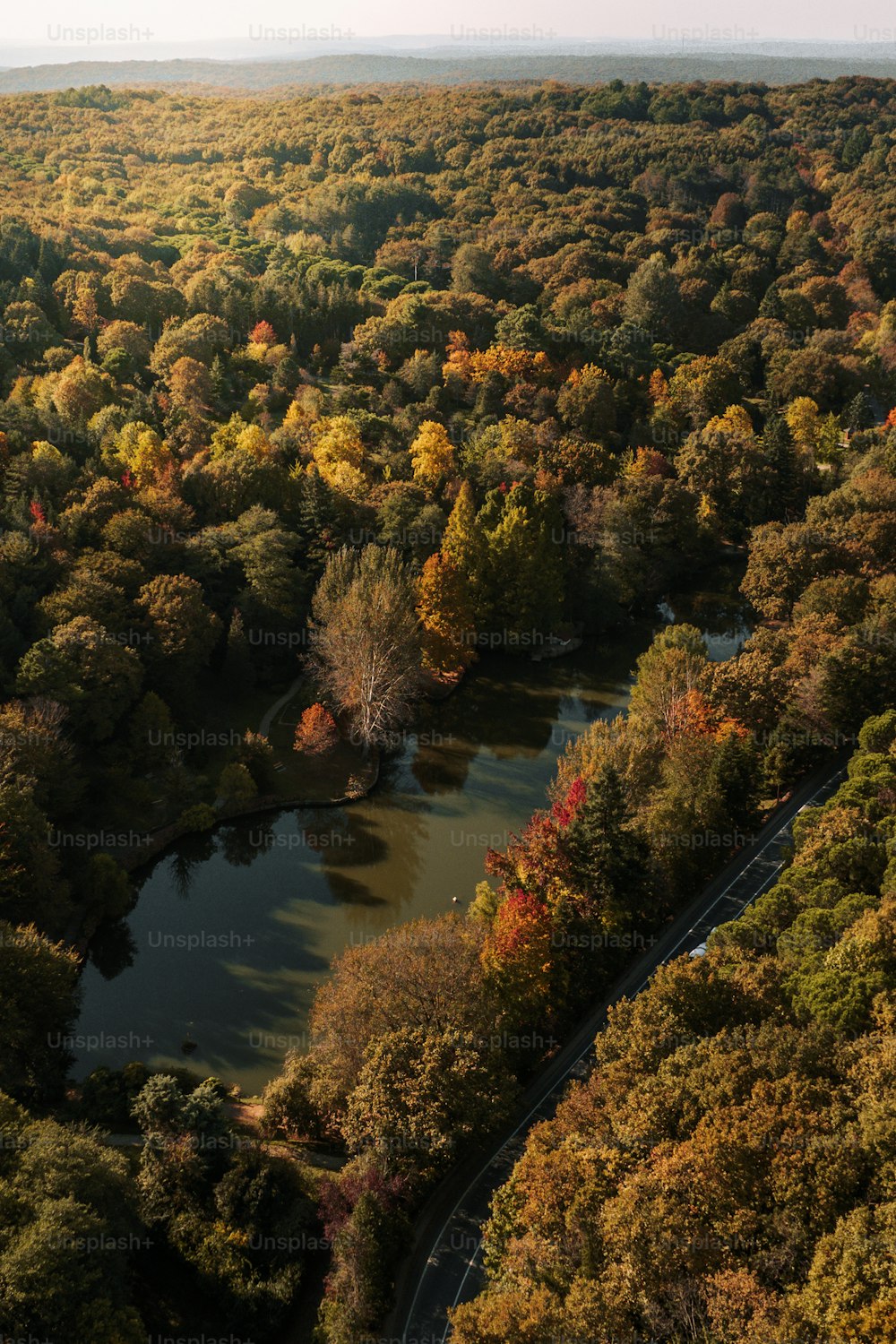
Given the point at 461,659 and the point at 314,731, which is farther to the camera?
the point at 461,659

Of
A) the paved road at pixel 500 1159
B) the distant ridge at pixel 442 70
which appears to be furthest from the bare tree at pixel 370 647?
the distant ridge at pixel 442 70

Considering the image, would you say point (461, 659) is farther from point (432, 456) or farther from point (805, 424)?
point (805, 424)

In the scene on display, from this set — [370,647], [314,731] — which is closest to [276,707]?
[314,731]

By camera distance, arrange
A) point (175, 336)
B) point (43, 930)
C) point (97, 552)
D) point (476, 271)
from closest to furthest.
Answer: point (43, 930), point (97, 552), point (175, 336), point (476, 271)

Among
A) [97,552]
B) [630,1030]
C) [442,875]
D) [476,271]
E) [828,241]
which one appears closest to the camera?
[630,1030]

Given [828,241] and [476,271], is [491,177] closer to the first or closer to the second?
[476,271]

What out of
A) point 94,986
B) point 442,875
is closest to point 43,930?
point 94,986

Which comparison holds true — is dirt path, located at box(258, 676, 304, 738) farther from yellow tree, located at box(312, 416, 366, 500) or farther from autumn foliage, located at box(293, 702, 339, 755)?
yellow tree, located at box(312, 416, 366, 500)
